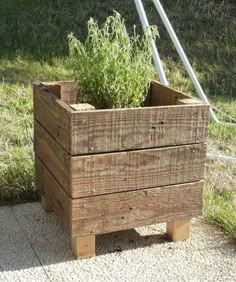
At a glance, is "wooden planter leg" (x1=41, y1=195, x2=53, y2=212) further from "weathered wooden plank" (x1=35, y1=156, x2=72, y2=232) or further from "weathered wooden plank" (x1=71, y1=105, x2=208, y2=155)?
"weathered wooden plank" (x1=71, y1=105, x2=208, y2=155)

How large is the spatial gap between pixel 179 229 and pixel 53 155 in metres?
0.76

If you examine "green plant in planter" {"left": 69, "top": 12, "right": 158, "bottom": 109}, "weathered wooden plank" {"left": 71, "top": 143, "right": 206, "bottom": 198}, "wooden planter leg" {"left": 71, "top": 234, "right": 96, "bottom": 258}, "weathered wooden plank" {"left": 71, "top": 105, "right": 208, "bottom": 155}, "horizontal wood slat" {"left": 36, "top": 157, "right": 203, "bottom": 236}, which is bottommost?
"wooden planter leg" {"left": 71, "top": 234, "right": 96, "bottom": 258}

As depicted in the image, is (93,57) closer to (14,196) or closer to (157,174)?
(157,174)

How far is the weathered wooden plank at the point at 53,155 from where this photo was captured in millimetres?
2654

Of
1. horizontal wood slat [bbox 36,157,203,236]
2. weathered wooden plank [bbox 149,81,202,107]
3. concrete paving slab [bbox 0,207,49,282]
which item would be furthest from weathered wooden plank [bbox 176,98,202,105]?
concrete paving slab [bbox 0,207,49,282]

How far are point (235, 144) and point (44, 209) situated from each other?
2169 millimetres

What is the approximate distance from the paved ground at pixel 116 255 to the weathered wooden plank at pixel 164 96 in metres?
0.69

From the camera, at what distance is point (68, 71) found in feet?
20.6

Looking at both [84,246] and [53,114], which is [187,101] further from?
[84,246]

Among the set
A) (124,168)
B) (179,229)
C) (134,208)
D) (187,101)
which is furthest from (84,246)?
(187,101)

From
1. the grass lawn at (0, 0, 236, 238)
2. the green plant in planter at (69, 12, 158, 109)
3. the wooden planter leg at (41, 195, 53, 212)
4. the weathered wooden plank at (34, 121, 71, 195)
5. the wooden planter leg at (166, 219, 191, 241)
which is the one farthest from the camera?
the grass lawn at (0, 0, 236, 238)

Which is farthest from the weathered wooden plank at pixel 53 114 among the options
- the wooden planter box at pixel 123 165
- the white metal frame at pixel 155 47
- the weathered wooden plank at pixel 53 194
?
the white metal frame at pixel 155 47

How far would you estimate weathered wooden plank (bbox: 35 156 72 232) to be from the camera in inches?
107

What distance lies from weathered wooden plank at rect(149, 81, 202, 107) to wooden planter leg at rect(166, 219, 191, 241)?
620mm
